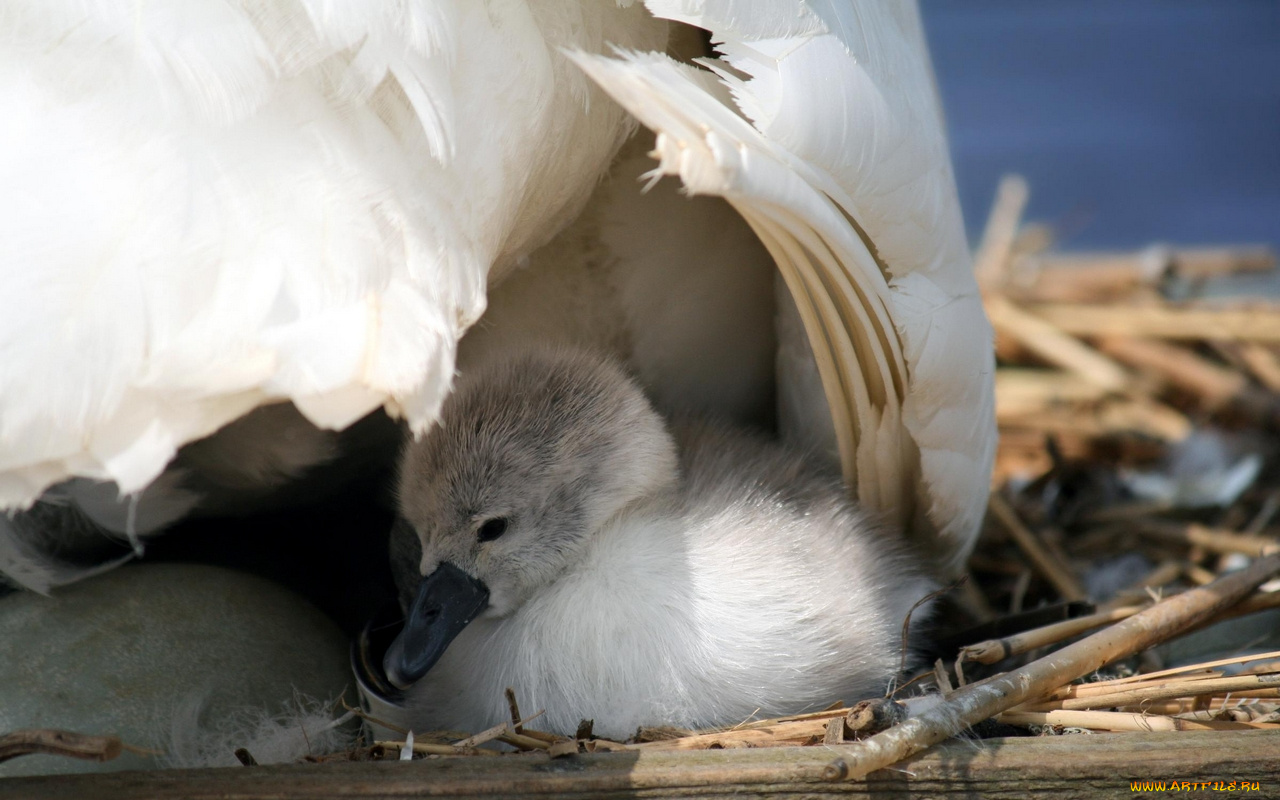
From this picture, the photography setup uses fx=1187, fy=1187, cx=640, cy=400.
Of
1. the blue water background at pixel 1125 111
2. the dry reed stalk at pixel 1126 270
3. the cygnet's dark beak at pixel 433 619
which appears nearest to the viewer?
the cygnet's dark beak at pixel 433 619

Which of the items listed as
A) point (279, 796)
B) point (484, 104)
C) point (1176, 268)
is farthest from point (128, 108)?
point (1176, 268)

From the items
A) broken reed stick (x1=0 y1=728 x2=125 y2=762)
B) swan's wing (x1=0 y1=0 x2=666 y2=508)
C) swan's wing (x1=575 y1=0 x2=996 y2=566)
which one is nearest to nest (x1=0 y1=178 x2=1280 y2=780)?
broken reed stick (x1=0 y1=728 x2=125 y2=762)

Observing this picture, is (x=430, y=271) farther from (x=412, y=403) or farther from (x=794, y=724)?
(x=794, y=724)

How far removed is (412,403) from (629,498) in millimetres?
428

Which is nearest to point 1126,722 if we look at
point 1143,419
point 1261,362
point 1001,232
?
point 1143,419

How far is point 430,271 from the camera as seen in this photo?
664 millimetres

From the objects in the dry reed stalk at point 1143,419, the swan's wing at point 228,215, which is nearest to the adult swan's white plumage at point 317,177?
the swan's wing at point 228,215

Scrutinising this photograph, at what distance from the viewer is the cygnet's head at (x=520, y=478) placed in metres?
0.99

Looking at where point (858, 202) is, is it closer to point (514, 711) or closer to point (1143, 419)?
point (514, 711)

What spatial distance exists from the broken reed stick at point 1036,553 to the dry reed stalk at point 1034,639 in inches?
11.8

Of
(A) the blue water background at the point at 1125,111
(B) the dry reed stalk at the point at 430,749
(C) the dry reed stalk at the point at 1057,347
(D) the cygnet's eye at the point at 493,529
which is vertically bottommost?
(C) the dry reed stalk at the point at 1057,347

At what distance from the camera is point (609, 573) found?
986mm

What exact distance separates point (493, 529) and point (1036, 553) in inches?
29.9

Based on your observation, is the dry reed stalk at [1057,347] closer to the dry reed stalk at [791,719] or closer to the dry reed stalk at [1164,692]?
the dry reed stalk at [1164,692]
